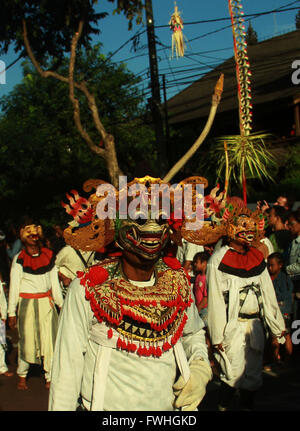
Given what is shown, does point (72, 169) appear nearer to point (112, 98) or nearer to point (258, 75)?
point (112, 98)

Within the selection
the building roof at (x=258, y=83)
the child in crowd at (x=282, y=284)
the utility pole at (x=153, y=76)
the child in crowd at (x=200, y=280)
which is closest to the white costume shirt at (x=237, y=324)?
the child in crowd at (x=282, y=284)

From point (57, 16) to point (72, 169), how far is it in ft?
25.6

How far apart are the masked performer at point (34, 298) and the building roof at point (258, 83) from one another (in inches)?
646

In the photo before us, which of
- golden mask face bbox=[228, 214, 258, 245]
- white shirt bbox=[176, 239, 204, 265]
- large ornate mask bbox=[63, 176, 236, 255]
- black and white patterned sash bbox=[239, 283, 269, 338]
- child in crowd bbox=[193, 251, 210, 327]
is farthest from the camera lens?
white shirt bbox=[176, 239, 204, 265]

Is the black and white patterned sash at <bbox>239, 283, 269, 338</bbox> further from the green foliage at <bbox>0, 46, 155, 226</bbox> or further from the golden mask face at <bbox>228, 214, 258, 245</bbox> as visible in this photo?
the green foliage at <bbox>0, 46, 155, 226</bbox>

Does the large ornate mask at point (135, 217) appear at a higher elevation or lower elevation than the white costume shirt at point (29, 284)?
higher

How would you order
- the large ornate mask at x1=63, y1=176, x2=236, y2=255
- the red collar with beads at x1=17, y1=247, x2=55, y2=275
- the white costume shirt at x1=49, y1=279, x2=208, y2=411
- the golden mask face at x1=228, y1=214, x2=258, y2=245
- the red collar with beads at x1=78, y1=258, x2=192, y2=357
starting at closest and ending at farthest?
1. the white costume shirt at x1=49, y1=279, x2=208, y2=411
2. the red collar with beads at x1=78, y1=258, x2=192, y2=357
3. the large ornate mask at x1=63, y1=176, x2=236, y2=255
4. the golden mask face at x1=228, y1=214, x2=258, y2=245
5. the red collar with beads at x1=17, y1=247, x2=55, y2=275

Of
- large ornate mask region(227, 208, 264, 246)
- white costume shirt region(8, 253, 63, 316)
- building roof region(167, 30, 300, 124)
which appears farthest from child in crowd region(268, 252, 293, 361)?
building roof region(167, 30, 300, 124)

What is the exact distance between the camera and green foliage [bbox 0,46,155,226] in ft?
70.9

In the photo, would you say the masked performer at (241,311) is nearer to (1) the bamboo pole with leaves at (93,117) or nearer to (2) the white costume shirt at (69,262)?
(2) the white costume shirt at (69,262)

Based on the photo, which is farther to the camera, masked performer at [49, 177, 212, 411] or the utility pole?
the utility pole

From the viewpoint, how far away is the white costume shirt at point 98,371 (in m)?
3.17

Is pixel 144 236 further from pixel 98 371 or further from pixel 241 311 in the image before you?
pixel 241 311

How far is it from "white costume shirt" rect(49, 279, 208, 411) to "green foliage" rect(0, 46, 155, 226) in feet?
50.2
